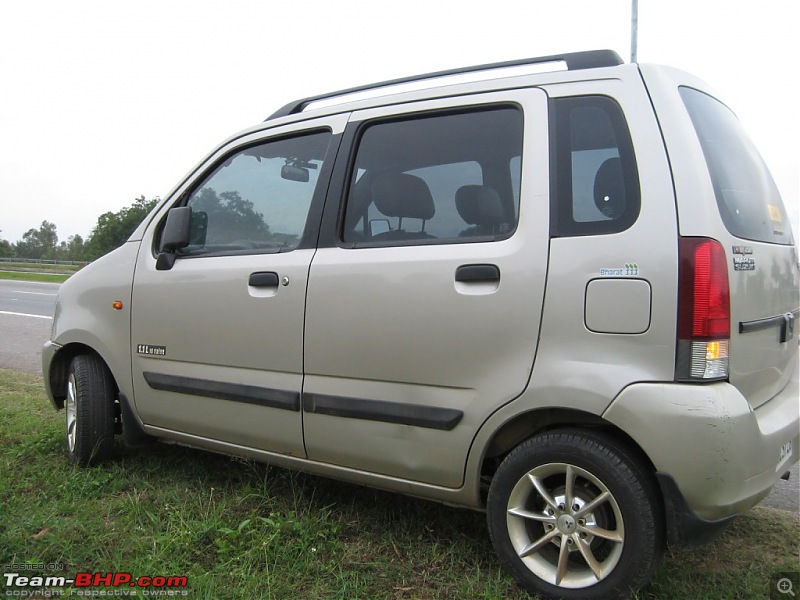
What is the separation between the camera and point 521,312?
222 centimetres

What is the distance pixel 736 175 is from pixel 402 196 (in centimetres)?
129

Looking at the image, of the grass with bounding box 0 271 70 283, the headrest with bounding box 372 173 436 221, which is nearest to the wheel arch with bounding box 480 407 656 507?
the headrest with bounding box 372 173 436 221

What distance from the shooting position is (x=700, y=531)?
6.64 feet

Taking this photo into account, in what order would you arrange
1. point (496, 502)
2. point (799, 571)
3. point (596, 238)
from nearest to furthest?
1. point (596, 238)
2. point (496, 502)
3. point (799, 571)

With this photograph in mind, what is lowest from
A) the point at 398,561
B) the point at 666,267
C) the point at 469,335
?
the point at 398,561

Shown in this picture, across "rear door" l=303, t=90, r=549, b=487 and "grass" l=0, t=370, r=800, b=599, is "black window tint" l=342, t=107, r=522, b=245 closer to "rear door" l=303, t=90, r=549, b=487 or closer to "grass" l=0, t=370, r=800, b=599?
"rear door" l=303, t=90, r=549, b=487

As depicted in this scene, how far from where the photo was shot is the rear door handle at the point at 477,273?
7.49 ft

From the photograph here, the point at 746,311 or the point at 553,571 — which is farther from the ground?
the point at 746,311

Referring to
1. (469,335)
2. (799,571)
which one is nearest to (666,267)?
(469,335)

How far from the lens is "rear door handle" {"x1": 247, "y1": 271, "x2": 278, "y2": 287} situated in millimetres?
2841

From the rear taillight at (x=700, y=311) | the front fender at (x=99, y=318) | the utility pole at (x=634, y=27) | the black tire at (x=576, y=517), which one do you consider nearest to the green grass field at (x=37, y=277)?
the utility pole at (x=634, y=27)

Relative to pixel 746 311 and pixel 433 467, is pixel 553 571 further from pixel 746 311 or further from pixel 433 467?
pixel 746 311

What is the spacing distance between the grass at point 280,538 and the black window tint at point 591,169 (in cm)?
134

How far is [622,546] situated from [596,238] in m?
1.03
